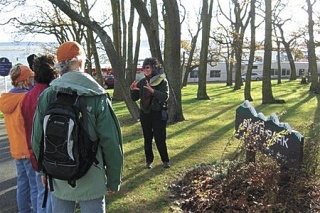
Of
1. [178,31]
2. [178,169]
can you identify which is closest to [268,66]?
[178,31]

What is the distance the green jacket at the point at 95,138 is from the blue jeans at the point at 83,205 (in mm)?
46

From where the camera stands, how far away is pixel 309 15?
20375 millimetres

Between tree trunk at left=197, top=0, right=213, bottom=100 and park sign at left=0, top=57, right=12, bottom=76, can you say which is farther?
park sign at left=0, top=57, right=12, bottom=76

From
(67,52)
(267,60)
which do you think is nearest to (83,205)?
(67,52)

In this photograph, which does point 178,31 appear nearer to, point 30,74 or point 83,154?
point 30,74

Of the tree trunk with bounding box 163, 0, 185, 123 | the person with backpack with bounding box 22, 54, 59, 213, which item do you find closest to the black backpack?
A: the person with backpack with bounding box 22, 54, 59, 213

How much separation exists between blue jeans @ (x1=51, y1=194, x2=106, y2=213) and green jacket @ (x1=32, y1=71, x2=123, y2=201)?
0.05 m

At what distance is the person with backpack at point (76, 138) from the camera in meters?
2.61

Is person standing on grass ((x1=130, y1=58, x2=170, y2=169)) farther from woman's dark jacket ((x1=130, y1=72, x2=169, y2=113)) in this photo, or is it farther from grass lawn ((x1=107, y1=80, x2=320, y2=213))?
grass lawn ((x1=107, y1=80, x2=320, y2=213))

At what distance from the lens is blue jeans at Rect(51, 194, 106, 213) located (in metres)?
2.75

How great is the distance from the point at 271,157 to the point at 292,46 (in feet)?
127

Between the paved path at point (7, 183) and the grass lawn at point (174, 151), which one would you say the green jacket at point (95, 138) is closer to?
the grass lawn at point (174, 151)

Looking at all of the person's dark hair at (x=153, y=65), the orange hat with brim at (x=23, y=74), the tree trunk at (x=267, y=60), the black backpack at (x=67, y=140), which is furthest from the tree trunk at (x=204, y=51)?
the black backpack at (x=67, y=140)

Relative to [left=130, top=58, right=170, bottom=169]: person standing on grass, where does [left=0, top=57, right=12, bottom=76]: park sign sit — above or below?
above
